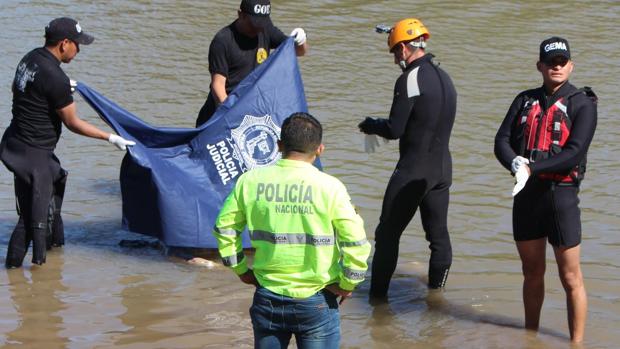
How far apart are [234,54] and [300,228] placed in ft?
12.7

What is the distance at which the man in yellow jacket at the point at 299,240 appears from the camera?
15.8 feet

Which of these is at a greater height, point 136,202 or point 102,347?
point 136,202

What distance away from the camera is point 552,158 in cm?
605

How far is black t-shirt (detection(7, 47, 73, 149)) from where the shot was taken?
7.68m

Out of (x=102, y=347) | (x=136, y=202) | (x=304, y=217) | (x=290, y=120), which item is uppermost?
(x=290, y=120)

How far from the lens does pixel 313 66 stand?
14391 millimetres

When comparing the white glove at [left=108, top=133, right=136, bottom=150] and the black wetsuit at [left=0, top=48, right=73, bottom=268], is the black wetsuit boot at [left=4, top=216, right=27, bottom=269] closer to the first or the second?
the black wetsuit at [left=0, top=48, right=73, bottom=268]

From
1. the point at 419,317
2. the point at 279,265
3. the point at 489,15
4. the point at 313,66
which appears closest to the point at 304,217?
the point at 279,265

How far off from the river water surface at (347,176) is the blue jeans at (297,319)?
1710mm

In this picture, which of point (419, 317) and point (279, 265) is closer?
point (279, 265)

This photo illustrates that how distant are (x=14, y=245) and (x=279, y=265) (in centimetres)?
369

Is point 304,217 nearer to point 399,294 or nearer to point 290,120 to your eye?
point 290,120

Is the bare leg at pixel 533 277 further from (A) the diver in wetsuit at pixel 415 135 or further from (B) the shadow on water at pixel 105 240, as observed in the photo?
(B) the shadow on water at pixel 105 240

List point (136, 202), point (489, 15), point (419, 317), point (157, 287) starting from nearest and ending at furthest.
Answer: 1. point (419, 317)
2. point (157, 287)
3. point (136, 202)
4. point (489, 15)
